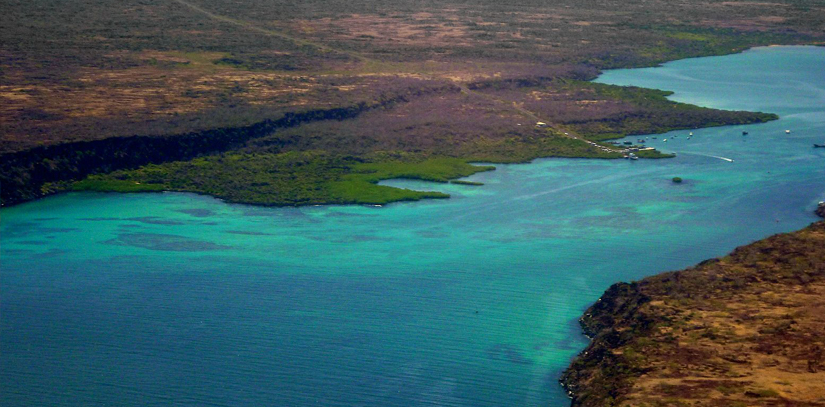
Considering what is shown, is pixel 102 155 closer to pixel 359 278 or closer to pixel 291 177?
pixel 291 177

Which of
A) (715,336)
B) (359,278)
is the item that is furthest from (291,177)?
(715,336)

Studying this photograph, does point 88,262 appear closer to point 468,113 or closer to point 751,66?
point 468,113

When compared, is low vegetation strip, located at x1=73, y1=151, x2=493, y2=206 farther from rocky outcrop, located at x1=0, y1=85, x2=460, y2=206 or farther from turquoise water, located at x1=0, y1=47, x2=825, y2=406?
turquoise water, located at x1=0, y1=47, x2=825, y2=406

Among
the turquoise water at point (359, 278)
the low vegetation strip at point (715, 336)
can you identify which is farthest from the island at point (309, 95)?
the low vegetation strip at point (715, 336)

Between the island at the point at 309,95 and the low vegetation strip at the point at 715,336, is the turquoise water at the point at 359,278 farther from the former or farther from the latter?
the island at the point at 309,95

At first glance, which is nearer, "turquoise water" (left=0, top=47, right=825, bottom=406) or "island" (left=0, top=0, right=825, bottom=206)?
"turquoise water" (left=0, top=47, right=825, bottom=406)

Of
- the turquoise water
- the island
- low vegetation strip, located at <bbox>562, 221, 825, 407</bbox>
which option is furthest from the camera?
the island

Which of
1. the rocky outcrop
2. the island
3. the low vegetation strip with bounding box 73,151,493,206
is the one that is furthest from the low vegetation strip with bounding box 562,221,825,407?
the rocky outcrop
